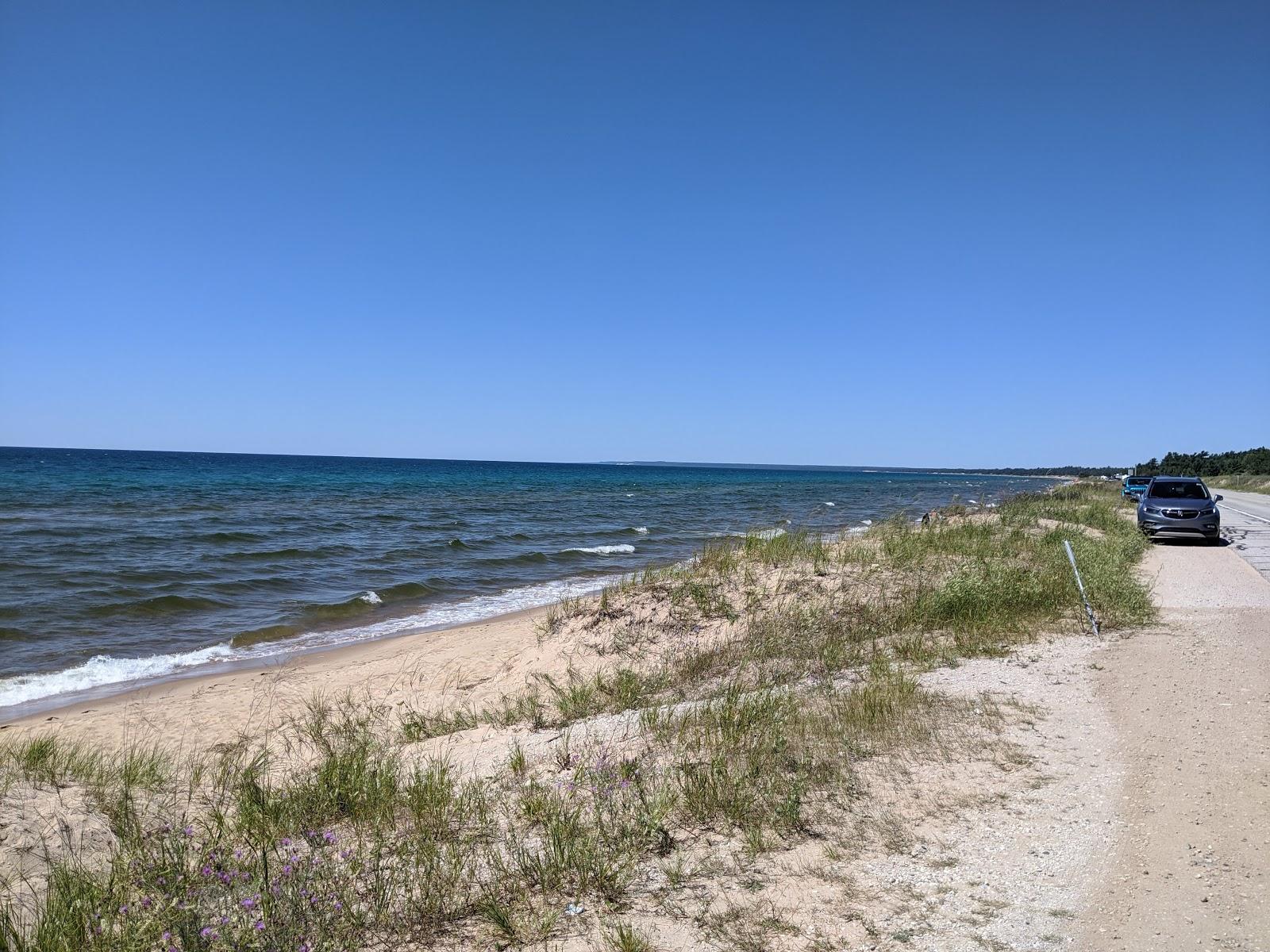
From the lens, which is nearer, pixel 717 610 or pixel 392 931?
pixel 392 931

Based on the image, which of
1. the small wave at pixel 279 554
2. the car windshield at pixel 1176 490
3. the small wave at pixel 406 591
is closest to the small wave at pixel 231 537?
the small wave at pixel 279 554

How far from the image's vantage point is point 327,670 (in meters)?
10.4

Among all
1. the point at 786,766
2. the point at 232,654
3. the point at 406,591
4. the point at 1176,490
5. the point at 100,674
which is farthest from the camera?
the point at 1176,490

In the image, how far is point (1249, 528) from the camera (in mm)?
23531

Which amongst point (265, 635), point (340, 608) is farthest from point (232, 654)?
point (340, 608)

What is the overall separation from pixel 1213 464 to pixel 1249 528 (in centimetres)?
6422

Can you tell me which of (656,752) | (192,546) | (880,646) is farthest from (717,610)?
(192,546)

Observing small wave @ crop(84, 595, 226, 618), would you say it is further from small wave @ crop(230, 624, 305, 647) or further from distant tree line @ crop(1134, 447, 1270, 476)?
distant tree line @ crop(1134, 447, 1270, 476)

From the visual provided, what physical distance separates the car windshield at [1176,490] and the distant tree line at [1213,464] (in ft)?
175

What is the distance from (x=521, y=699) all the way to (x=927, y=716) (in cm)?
409

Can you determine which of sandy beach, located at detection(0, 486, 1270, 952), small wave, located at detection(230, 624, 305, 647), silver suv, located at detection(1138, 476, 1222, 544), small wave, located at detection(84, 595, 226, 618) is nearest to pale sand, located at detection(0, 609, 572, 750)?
sandy beach, located at detection(0, 486, 1270, 952)

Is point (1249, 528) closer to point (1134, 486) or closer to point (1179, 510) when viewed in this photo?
point (1179, 510)

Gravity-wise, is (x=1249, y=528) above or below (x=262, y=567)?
above

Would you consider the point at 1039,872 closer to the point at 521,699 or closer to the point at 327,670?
the point at 521,699
